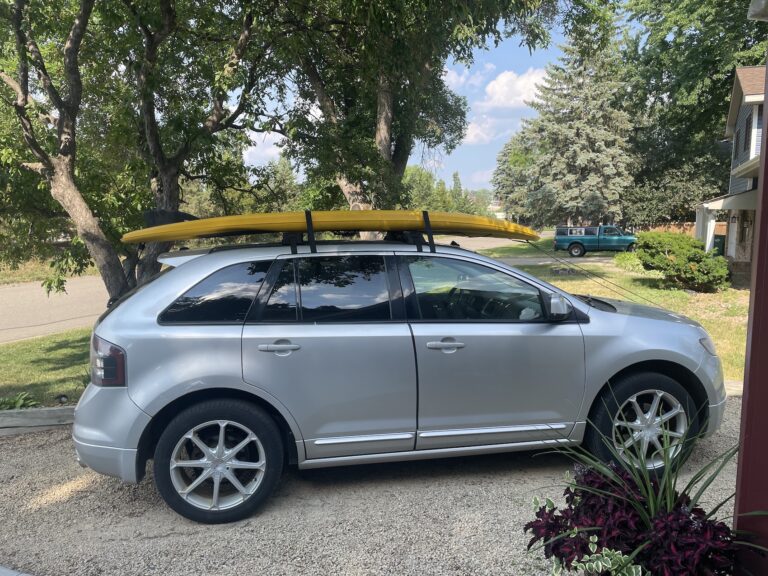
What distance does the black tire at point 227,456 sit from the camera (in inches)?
135

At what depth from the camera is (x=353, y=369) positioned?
362cm

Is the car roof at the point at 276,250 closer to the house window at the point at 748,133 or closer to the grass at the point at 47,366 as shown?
the grass at the point at 47,366

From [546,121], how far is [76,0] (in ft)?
125

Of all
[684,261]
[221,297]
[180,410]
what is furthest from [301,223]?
[684,261]

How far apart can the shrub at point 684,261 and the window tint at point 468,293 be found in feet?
35.2

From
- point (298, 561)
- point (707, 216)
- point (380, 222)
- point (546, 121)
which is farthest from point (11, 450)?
point (546, 121)

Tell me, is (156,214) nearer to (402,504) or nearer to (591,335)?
(402,504)

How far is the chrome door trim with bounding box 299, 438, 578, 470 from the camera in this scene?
3.68 meters

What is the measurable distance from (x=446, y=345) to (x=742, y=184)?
22.1 meters

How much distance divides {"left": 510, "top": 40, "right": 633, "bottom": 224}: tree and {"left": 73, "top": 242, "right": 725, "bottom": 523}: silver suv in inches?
1456

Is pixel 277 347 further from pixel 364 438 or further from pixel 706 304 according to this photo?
pixel 706 304

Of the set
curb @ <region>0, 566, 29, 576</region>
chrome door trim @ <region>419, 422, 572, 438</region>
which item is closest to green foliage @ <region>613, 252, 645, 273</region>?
chrome door trim @ <region>419, 422, 572, 438</region>

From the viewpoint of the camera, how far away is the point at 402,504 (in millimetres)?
3730

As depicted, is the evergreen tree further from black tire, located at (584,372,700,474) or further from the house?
black tire, located at (584,372,700,474)
